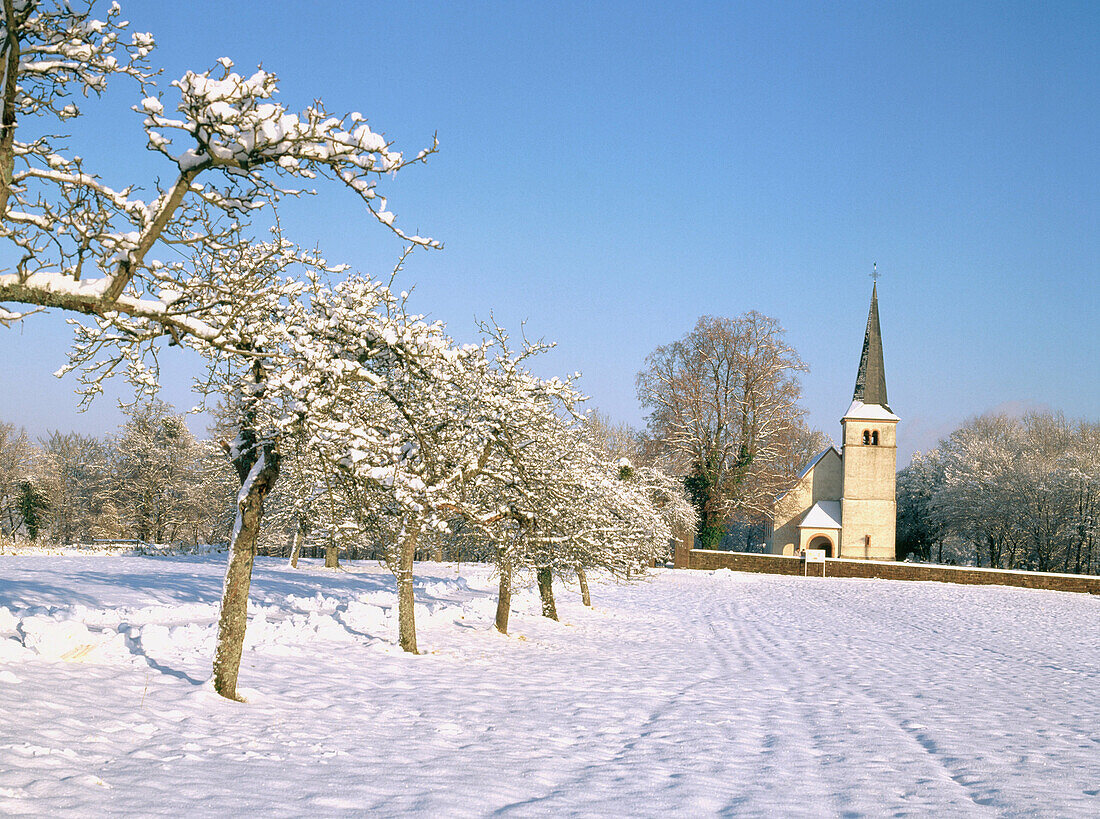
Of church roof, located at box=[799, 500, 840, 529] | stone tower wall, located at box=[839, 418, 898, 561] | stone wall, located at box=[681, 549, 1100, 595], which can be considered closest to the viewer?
stone wall, located at box=[681, 549, 1100, 595]

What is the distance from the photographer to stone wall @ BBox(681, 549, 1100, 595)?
124 feet

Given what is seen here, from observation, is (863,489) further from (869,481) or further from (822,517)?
(822,517)

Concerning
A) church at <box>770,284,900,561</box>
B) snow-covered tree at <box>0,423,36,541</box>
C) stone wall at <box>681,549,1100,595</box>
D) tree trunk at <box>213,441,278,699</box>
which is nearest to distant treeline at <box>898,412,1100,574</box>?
church at <box>770,284,900,561</box>

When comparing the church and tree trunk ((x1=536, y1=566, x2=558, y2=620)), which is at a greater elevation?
the church

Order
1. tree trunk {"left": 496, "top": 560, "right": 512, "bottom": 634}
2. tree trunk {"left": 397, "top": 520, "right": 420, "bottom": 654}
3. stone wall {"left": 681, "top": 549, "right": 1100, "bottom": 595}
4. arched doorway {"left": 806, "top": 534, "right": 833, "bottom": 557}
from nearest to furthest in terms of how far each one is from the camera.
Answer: tree trunk {"left": 397, "top": 520, "right": 420, "bottom": 654}, tree trunk {"left": 496, "top": 560, "right": 512, "bottom": 634}, stone wall {"left": 681, "top": 549, "right": 1100, "bottom": 595}, arched doorway {"left": 806, "top": 534, "right": 833, "bottom": 557}

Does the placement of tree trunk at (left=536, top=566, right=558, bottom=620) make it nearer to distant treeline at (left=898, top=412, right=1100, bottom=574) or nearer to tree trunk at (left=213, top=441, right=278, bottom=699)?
tree trunk at (left=213, top=441, right=278, bottom=699)

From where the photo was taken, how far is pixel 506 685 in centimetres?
1098

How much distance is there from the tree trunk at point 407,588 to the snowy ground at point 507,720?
44 cm

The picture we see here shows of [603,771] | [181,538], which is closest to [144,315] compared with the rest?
[603,771]

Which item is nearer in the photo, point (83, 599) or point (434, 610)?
point (83, 599)

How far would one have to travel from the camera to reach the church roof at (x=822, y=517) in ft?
160

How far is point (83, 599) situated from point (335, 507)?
342 inches

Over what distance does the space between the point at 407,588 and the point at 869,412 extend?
142 feet

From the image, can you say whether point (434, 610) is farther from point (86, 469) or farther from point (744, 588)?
point (86, 469)
